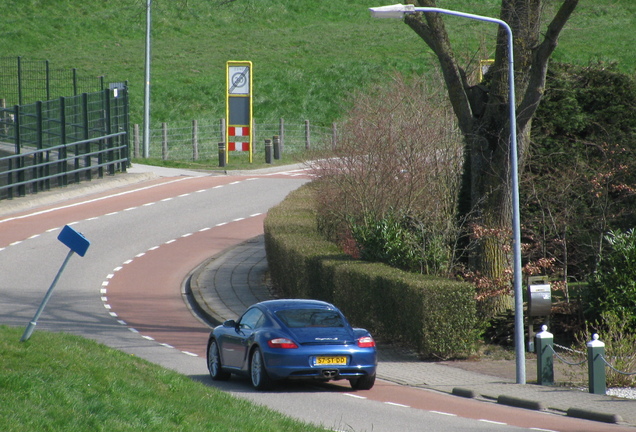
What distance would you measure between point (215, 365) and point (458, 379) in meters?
3.82

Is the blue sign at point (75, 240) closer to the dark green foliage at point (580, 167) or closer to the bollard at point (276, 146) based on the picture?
the dark green foliage at point (580, 167)

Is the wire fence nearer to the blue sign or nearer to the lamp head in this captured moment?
the lamp head

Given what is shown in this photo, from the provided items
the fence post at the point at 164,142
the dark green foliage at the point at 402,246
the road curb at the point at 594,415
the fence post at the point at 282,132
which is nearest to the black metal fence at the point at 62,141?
the fence post at the point at 164,142

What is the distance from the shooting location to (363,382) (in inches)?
567

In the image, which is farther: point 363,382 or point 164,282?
point 164,282

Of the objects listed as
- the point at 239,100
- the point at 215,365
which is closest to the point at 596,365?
the point at 215,365

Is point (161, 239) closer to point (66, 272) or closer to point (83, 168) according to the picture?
point (66, 272)

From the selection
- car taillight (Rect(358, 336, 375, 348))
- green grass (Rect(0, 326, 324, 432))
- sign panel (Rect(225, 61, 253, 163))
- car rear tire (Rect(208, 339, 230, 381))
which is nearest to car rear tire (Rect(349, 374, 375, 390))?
car taillight (Rect(358, 336, 375, 348))

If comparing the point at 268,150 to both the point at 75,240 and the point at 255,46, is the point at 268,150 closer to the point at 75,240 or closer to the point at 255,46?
the point at 255,46

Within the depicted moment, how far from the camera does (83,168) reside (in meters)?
34.9

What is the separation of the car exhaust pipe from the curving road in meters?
0.32

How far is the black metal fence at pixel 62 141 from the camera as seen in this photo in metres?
31.9

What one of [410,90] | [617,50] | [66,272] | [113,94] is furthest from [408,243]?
[617,50]

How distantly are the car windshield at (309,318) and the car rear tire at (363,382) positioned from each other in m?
0.82
